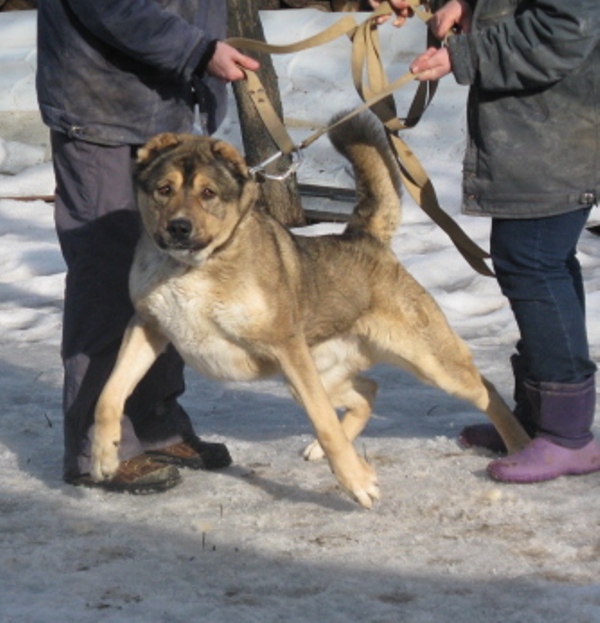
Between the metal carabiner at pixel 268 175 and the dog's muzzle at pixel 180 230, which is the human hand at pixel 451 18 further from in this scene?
the dog's muzzle at pixel 180 230

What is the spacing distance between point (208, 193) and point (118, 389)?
76cm

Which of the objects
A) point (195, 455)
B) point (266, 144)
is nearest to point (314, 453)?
point (195, 455)

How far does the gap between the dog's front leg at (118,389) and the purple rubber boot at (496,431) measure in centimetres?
133

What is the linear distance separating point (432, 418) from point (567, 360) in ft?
3.61

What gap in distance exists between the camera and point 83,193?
4836 mm

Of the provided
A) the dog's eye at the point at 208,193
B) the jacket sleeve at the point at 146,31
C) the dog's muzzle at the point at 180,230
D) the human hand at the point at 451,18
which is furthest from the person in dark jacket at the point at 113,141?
the human hand at the point at 451,18

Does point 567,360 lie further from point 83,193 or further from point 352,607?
point 83,193

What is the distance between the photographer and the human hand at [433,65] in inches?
181

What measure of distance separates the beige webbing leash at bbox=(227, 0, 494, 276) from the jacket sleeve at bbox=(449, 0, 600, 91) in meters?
0.23

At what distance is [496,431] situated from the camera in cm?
539

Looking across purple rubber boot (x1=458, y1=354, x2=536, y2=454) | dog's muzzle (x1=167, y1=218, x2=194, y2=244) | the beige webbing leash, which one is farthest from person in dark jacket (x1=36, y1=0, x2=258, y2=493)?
purple rubber boot (x1=458, y1=354, x2=536, y2=454)

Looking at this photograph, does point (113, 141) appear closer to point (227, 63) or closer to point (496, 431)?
point (227, 63)

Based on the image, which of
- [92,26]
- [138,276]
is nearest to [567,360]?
[138,276]

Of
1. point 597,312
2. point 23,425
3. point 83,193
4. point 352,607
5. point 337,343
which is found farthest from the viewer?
point 597,312
